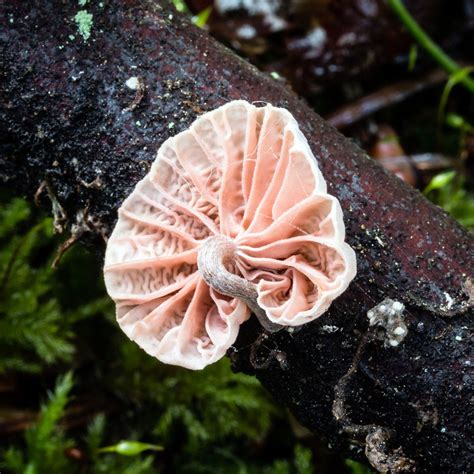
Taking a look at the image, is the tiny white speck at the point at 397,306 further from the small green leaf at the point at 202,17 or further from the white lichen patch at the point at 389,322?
the small green leaf at the point at 202,17

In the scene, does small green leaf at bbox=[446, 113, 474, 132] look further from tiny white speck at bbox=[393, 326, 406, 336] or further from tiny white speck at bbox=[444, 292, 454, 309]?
tiny white speck at bbox=[393, 326, 406, 336]

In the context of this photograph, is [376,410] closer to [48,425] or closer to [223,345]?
[223,345]

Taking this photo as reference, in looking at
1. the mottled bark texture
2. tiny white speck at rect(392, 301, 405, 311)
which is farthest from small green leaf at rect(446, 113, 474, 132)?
tiny white speck at rect(392, 301, 405, 311)

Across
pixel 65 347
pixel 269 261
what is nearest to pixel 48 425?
pixel 65 347

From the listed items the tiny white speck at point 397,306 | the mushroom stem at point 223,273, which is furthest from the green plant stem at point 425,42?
the mushroom stem at point 223,273

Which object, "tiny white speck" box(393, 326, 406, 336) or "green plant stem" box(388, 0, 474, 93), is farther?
"green plant stem" box(388, 0, 474, 93)

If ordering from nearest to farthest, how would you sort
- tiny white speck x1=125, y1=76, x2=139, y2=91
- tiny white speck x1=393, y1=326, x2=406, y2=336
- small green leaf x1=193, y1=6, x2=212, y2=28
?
tiny white speck x1=393, y1=326, x2=406, y2=336
tiny white speck x1=125, y1=76, x2=139, y2=91
small green leaf x1=193, y1=6, x2=212, y2=28

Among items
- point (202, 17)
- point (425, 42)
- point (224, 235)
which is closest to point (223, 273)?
point (224, 235)
